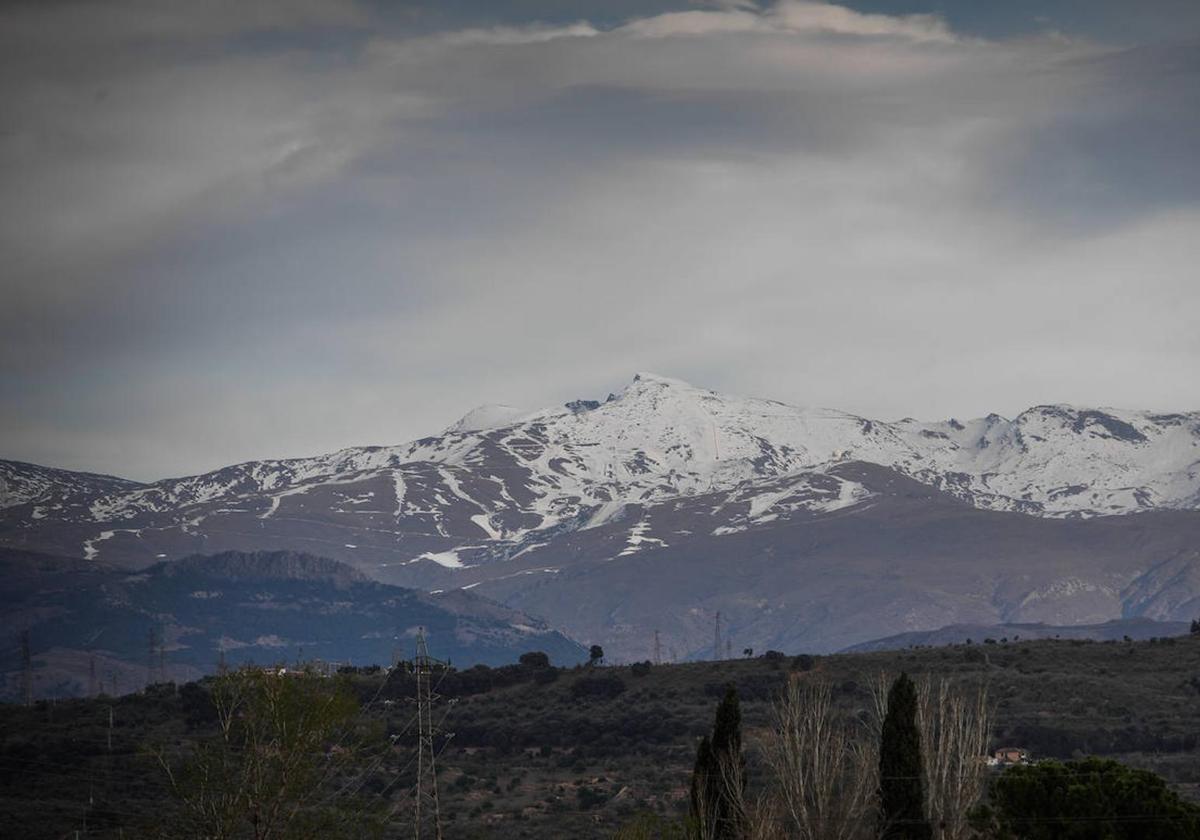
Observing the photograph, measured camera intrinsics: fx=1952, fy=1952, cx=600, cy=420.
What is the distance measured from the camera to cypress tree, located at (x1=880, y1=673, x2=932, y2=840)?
235 ft

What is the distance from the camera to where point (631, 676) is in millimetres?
171000

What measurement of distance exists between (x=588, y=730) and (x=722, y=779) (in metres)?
68.8

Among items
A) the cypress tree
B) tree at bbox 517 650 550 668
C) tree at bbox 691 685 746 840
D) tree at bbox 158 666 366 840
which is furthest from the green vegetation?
tree at bbox 158 666 366 840

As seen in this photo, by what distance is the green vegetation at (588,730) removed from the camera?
11688 cm

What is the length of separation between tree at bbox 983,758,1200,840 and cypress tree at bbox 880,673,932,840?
13.9 feet

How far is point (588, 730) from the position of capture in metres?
148

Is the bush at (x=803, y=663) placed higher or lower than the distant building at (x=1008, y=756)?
higher

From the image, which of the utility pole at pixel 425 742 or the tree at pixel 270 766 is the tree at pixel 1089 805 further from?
the utility pole at pixel 425 742

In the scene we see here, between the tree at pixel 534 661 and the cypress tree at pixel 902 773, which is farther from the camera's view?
the tree at pixel 534 661

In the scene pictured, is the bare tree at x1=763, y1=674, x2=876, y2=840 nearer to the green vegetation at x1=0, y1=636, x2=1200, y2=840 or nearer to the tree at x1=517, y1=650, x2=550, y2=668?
the green vegetation at x1=0, y1=636, x2=1200, y2=840

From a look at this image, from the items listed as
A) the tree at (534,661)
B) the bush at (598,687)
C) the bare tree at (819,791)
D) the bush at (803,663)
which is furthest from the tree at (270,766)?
the tree at (534,661)

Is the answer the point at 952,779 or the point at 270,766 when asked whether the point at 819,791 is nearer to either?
the point at 952,779

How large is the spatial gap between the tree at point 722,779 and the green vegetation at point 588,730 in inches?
635

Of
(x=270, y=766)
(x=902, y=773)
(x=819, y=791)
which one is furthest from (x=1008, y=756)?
(x=270, y=766)
